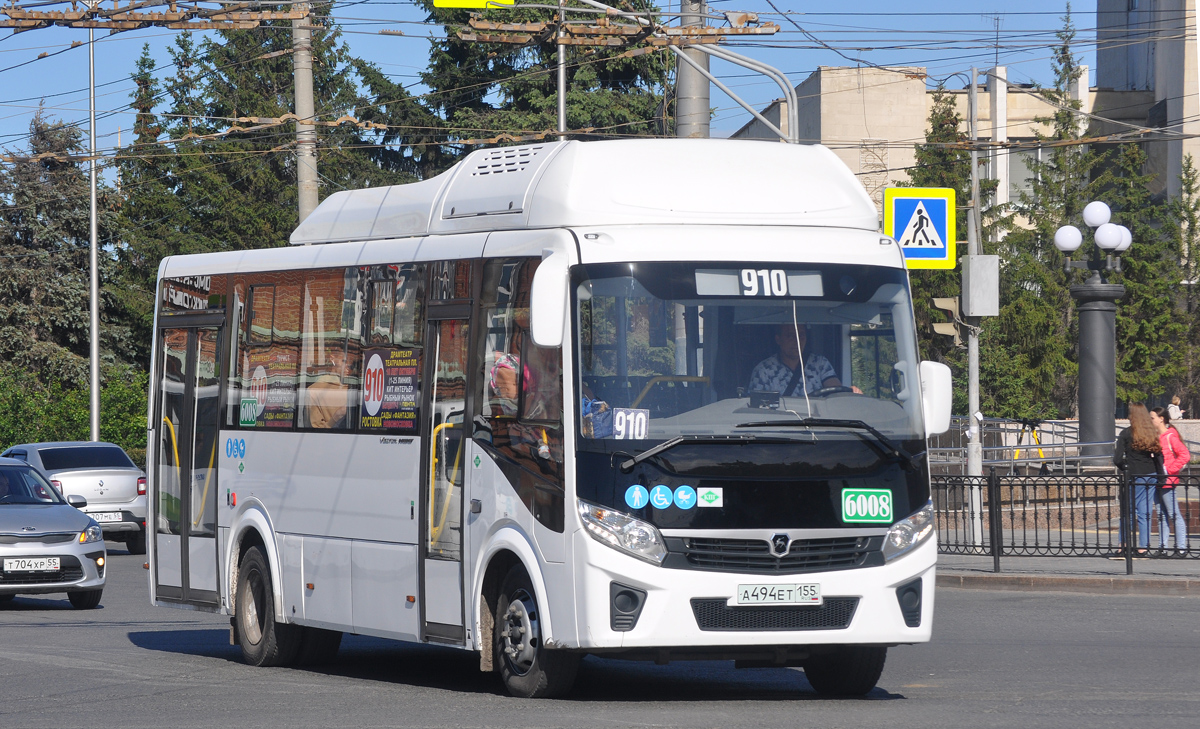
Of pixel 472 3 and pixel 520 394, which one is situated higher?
pixel 472 3

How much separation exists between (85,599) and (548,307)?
401 inches

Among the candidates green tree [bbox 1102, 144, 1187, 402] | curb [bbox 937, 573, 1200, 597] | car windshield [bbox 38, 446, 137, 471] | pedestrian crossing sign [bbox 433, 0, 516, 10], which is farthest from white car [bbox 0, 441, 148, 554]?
green tree [bbox 1102, 144, 1187, 402]

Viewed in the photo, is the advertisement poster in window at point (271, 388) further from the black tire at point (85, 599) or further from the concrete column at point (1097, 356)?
the concrete column at point (1097, 356)

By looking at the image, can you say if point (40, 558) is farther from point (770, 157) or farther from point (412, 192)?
point (770, 157)

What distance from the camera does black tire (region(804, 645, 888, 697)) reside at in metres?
9.68

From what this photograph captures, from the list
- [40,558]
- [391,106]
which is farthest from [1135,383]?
[40,558]

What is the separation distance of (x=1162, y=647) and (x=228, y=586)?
6.63 meters

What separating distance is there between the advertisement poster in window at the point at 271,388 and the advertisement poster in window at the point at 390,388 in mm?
998

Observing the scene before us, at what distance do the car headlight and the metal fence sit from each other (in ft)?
30.0

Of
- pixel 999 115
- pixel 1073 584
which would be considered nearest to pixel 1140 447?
pixel 1073 584

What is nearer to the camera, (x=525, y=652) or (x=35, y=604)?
(x=525, y=652)

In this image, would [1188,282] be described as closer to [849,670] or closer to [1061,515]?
[1061,515]

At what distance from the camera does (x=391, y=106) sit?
182ft

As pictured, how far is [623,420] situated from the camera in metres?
8.84
